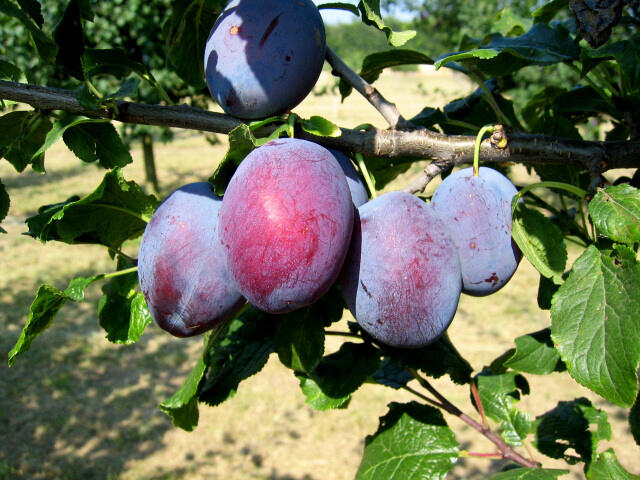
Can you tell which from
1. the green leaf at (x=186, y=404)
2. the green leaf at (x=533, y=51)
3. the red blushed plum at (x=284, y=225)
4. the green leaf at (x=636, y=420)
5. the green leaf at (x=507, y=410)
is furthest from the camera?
the green leaf at (x=507, y=410)

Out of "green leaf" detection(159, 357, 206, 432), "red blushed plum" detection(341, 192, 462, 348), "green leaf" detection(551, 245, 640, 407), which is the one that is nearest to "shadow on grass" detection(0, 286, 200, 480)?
"green leaf" detection(159, 357, 206, 432)

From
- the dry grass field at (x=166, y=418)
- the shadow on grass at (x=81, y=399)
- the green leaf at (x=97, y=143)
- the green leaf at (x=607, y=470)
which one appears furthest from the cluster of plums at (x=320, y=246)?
the shadow on grass at (x=81, y=399)

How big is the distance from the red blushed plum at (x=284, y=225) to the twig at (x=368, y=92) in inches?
10.7

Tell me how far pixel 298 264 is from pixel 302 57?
0.33m

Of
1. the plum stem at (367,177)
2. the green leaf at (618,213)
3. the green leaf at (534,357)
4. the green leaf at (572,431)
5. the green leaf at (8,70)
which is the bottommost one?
the green leaf at (572,431)

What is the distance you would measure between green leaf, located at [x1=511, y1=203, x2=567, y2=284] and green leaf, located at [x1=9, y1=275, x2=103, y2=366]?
64 centimetres

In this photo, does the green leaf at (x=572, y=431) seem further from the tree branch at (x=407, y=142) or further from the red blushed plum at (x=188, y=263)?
the red blushed plum at (x=188, y=263)

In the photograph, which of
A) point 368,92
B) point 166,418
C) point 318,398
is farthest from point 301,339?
point 166,418

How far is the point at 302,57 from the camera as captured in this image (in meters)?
0.83

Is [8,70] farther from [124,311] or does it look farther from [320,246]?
[320,246]

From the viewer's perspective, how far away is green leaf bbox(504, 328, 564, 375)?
3.53ft

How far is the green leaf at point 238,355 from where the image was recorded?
1.05 metres

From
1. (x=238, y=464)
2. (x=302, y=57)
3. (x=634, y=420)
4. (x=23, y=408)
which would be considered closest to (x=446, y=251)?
(x=302, y=57)

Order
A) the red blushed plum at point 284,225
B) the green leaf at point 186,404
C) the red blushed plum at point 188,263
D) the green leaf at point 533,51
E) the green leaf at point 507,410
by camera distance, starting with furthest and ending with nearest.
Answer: the green leaf at point 507,410
the green leaf at point 533,51
the green leaf at point 186,404
the red blushed plum at point 188,263
the red blushed plum at point 284,225
